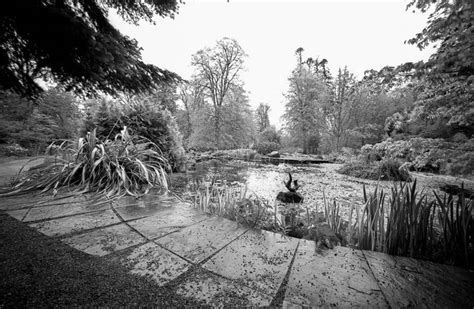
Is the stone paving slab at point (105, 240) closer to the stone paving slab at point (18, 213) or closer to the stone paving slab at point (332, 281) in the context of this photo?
the stone paving slab at point (18, 213)

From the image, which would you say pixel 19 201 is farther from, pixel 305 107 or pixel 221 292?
pixel 305 107

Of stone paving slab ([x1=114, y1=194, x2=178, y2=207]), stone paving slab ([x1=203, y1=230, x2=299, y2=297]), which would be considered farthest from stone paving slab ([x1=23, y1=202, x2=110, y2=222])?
stone paving slab ([x1=203, y1=230, x2=299, y2=297])

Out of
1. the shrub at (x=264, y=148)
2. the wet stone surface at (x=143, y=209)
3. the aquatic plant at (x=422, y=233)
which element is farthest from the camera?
the shrub at (x=264, y=148)

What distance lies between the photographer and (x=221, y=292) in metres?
0.65

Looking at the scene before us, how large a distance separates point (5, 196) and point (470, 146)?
4972 mm

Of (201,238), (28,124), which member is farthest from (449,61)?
(28,124)

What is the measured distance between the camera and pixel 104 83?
1.83 metres

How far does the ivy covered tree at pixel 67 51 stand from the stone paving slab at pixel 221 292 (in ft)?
5.98

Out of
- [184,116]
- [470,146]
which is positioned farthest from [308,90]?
[470,146]

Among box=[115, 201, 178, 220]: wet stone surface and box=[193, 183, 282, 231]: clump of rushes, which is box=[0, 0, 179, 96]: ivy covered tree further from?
box=[193, 183, 282, 231]: clump of rushes

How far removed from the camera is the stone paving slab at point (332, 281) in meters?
0.63

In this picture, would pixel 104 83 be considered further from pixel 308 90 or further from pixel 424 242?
pixel 308 90

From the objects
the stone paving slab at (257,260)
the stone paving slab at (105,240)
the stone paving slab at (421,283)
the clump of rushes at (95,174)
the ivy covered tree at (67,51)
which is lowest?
the stone paving slab at (421,283)

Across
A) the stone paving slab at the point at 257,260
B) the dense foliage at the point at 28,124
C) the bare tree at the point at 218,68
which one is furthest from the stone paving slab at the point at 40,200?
the bare tree at the point at 218,68
